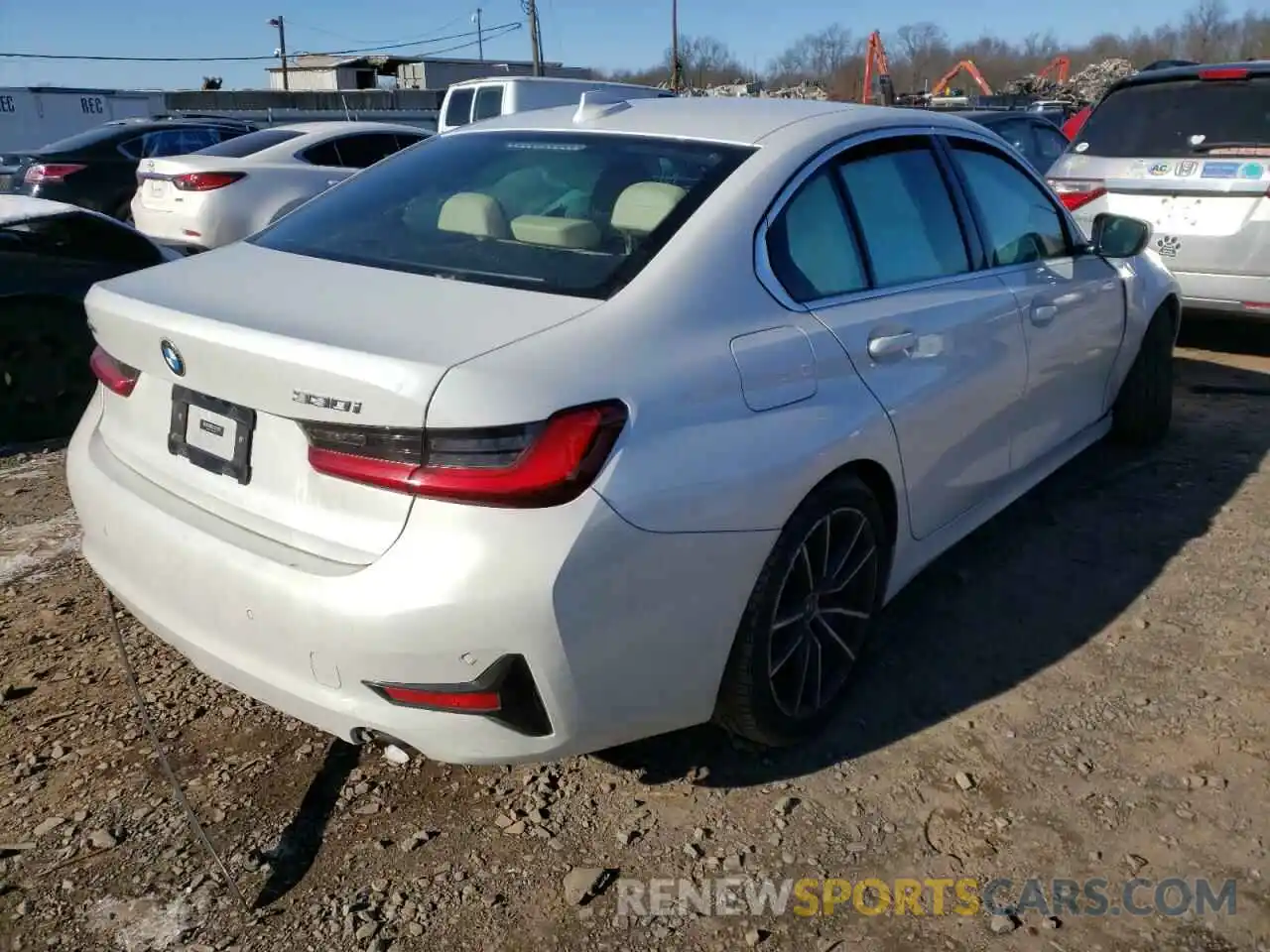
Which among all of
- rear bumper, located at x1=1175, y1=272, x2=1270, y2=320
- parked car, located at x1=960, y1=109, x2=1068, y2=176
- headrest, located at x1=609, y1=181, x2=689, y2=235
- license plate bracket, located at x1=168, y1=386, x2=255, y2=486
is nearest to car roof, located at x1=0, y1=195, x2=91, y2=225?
license plate bracket, located at x1=168, y1=386, x2=255, y2=486

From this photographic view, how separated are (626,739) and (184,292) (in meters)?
1.43

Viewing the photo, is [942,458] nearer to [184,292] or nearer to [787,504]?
[787,504]

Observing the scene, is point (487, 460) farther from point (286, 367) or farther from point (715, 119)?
point (715, 119)

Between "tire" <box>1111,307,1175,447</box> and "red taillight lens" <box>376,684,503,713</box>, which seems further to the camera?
"tire" <box>1111,307,1175,447</box>

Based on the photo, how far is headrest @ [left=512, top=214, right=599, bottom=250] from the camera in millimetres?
2607

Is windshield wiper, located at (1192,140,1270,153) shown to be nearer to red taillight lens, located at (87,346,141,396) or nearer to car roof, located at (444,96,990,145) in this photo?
car roof, located at (444,96,990,145)

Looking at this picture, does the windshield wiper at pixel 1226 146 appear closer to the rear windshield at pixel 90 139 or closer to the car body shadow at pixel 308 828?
the car body shadow at pixel 308 828

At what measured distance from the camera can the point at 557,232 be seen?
2.66 meters

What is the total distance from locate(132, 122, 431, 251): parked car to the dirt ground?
609cm

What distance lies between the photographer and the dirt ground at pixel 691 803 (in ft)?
7.56

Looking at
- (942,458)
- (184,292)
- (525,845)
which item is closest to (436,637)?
(525,845)

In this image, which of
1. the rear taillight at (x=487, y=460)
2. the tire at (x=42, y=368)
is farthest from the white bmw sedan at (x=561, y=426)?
the tire at (x=42, y=368)

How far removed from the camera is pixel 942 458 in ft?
10.5

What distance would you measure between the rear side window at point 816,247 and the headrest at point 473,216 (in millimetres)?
687
